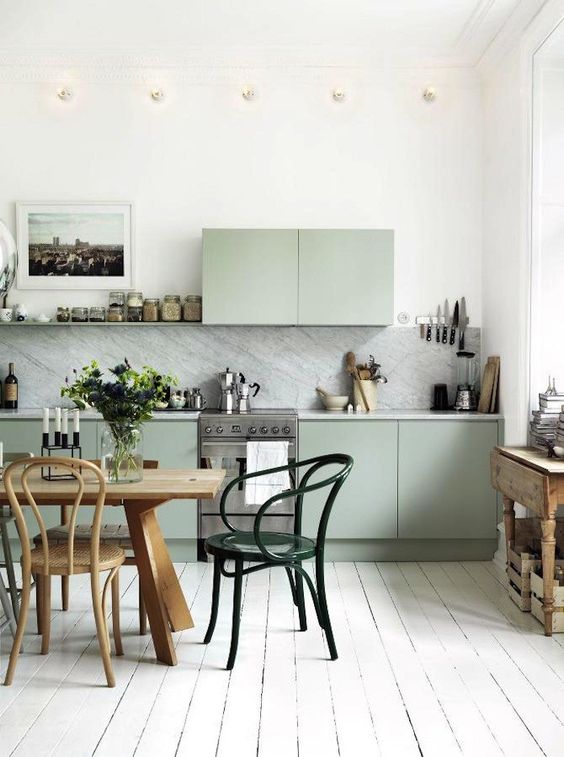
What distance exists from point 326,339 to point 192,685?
10.1ft

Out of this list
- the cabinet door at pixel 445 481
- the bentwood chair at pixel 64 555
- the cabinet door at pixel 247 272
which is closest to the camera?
the bentwood chair at pixel 64 555

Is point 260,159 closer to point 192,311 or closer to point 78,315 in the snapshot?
point 192,311

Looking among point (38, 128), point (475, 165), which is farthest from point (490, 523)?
point (38, 128)

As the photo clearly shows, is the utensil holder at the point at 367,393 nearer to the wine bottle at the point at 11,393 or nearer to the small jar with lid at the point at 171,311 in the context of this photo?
the small jar with lid at the point at 171,311

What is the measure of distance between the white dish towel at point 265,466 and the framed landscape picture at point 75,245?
1.52m

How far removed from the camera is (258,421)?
17.8ft

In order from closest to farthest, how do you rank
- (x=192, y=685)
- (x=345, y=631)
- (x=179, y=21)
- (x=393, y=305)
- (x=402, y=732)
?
Answer: 1. (x=402, y=732)
2. (x=192, y=685)
3. (x=345, y=631)
4. (x=179, y=21)
5. (x=393, y=305)

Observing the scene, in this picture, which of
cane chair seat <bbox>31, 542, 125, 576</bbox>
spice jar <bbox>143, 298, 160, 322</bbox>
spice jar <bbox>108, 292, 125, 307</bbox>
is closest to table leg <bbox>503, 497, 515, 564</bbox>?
cane chair seat <bbox>31, 542, 125, 576</bbox>

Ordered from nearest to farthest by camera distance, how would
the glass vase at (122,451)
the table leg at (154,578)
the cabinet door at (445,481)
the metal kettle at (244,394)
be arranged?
the table leg at (154,578) < the glass vase at (122,451) < the cabinet door at (445,481) < the metal kettle at (244,394)

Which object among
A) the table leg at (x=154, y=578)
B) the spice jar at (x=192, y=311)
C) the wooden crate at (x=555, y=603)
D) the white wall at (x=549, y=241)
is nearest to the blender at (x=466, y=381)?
the white wall at (x=549, y=241)

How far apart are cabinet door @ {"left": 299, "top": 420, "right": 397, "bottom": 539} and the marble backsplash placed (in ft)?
1.84

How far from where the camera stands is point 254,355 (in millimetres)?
6004

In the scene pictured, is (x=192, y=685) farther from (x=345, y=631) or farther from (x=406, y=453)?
(x=406, y=453)

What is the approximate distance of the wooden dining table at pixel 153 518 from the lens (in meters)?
3.54
